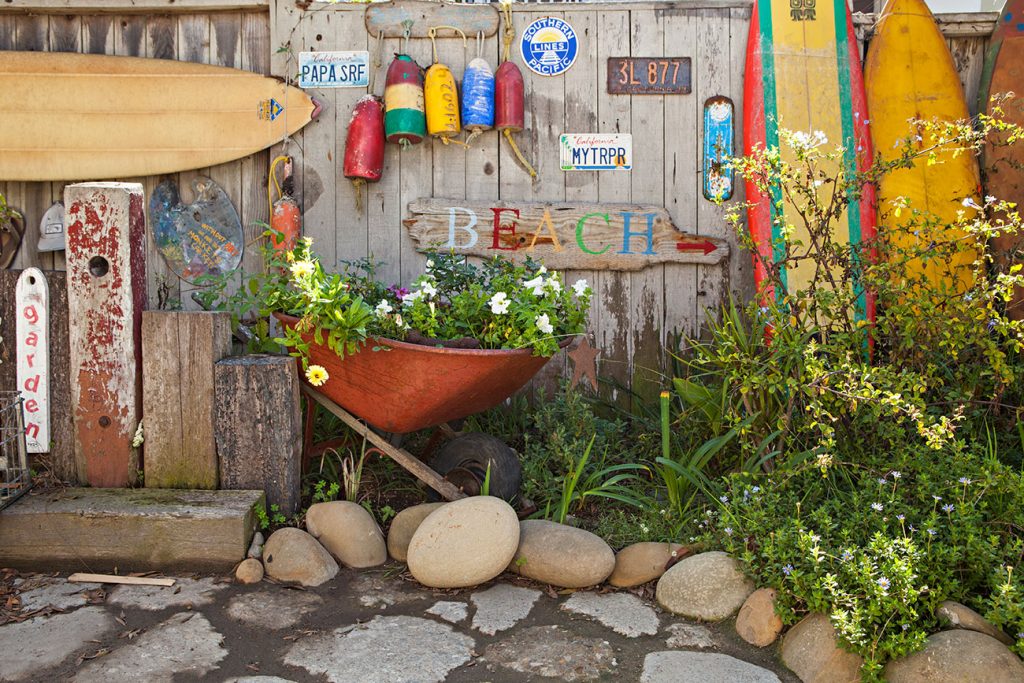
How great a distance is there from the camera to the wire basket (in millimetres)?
3068

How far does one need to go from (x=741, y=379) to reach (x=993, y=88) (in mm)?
2194

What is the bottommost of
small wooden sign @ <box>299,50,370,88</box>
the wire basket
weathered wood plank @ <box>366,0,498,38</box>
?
the wire basket

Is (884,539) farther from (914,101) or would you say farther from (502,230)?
(914,101)

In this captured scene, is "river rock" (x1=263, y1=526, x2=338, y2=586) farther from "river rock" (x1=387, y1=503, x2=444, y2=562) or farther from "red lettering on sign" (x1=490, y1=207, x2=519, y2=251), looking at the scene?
"red lettering on sign" (x1=490, y1=207, x2=519, y2=251)

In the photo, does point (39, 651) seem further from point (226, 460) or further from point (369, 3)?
point (369, 3)

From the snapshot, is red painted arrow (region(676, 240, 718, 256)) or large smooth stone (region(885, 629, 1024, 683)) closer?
large smooth stone (region(885, 629, 1024, 683))

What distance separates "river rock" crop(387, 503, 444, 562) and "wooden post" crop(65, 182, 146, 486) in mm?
1010

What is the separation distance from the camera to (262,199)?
440 centimetres

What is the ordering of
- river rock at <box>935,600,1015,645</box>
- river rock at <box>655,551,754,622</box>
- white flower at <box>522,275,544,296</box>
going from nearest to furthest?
river rock at <box>935,600,1015,645</box>, river rock at <box>655,551,754,622</box>, white flower at <box>522,275,544,296</box>

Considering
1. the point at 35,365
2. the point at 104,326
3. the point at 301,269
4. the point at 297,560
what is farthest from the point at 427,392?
the point at 35,365

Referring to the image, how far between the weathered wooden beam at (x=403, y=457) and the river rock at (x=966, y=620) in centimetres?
162

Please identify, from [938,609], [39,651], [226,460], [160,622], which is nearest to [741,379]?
[938,609]

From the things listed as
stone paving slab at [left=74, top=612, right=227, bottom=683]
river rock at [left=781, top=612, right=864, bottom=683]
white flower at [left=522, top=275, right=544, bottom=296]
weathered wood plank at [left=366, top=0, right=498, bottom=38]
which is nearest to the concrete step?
stone paving slab at [left=74, top=612, right=227, bottom=683]

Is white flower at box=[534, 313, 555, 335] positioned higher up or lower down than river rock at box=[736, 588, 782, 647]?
higher up
